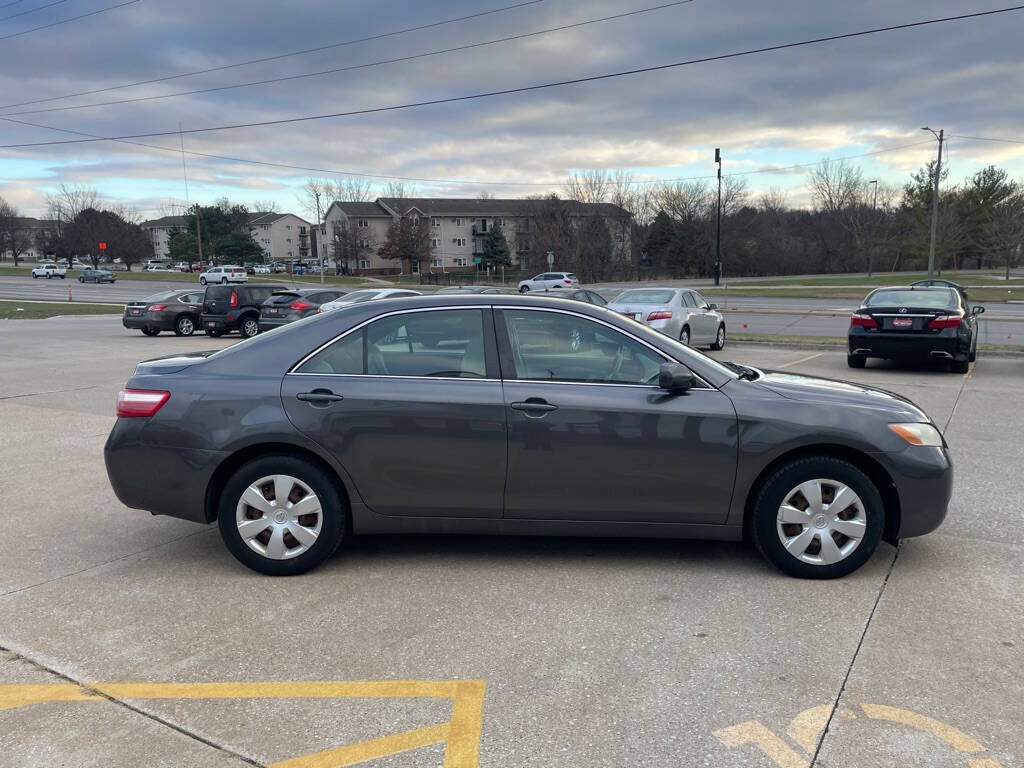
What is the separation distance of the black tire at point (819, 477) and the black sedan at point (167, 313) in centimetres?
2266

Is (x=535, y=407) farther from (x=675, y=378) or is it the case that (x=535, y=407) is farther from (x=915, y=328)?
(x=915, y=328)

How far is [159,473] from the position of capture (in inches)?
184

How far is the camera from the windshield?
17.2 m

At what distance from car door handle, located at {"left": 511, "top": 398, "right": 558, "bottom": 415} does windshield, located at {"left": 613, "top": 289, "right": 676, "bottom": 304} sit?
1310cm

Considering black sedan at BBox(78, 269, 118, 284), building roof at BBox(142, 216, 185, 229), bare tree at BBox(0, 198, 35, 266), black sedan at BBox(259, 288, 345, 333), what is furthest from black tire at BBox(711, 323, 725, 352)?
building roof at BBox(142, 216, 185, 229)

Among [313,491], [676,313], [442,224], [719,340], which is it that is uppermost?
[442,224]

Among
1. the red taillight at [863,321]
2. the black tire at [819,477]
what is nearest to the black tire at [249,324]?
the red taillight at [863,321]

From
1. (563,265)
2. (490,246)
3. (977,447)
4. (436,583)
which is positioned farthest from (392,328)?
(490,246)

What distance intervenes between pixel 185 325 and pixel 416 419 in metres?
22.1

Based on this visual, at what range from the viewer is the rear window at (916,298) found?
13.6 m

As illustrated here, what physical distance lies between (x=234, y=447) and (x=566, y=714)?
8.19 ft

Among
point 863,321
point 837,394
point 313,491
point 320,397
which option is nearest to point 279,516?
point 313,491

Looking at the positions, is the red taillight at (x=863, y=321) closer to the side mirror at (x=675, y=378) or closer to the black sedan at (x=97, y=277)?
the side mirror at (x=675, y=378)

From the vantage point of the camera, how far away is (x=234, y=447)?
4562 millimetres
